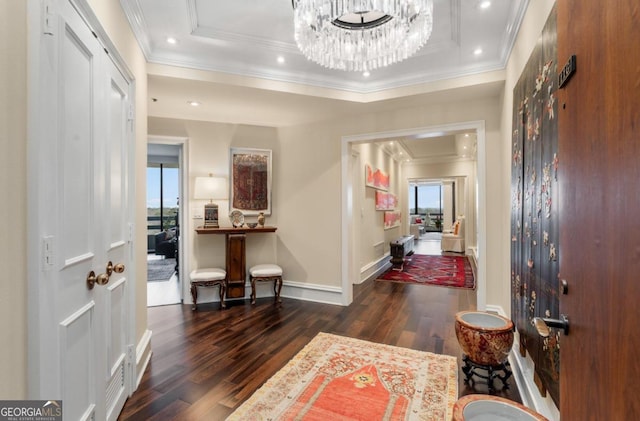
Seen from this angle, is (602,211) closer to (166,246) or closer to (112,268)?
(112,268)

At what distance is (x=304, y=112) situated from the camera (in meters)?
3.98

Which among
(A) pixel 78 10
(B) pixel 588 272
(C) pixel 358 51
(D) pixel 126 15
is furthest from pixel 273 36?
(B) pixel 588 272

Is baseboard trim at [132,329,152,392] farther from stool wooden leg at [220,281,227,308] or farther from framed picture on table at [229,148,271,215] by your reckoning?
framed picture on table at [229,148,271,215]

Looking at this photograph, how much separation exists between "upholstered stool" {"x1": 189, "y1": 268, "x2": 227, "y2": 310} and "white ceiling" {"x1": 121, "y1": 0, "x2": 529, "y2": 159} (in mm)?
2134

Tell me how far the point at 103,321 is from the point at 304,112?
316 centimetres

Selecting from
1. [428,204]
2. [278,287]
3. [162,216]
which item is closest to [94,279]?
[278,287]

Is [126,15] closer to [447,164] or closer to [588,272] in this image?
[588,272]

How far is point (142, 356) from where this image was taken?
2.43 meters

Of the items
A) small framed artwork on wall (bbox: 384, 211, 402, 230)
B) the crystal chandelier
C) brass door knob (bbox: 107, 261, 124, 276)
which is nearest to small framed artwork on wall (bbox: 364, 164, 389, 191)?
small framed artwork on wall (bbox: 384, 211, 402, 230)

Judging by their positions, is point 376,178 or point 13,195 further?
point 376,178

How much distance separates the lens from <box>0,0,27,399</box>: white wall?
960mm

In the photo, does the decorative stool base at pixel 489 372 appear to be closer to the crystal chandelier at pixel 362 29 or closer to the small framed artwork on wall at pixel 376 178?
the crystal chandelier at pixel 362 29

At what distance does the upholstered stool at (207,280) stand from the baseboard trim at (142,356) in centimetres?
118

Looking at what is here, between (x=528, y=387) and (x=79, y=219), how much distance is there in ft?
9.15
